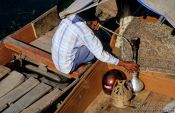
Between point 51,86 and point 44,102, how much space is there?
1.54 feet

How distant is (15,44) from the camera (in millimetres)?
7781

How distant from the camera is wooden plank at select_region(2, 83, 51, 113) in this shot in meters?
6.48

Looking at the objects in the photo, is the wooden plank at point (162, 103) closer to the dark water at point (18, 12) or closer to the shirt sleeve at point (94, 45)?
the shirt sleeve at point (94, 45)

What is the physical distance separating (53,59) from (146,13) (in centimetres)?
248

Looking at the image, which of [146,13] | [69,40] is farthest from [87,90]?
[146,13]

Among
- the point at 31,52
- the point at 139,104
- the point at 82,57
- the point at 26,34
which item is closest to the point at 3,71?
the point at 31,52

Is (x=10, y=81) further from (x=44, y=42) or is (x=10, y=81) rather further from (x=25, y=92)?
(x=44, y=42)

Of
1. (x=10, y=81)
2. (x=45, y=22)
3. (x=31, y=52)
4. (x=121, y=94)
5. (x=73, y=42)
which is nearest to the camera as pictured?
(x=121, y=94)

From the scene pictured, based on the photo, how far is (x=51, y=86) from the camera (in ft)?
22.8

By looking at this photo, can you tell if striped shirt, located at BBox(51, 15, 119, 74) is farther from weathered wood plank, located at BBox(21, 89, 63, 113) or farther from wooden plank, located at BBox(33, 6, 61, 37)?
wooden plank, located at BBox(33, 6, 61, 37)

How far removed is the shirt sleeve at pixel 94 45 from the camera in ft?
20.9

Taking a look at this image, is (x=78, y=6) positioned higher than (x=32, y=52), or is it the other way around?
(x=78, y=6)

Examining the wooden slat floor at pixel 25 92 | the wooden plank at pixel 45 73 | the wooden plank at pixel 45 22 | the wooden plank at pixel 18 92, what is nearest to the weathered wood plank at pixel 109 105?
the wooden slat floor at pixel 25 92

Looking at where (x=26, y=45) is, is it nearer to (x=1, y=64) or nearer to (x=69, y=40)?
(x=1, y=64)
